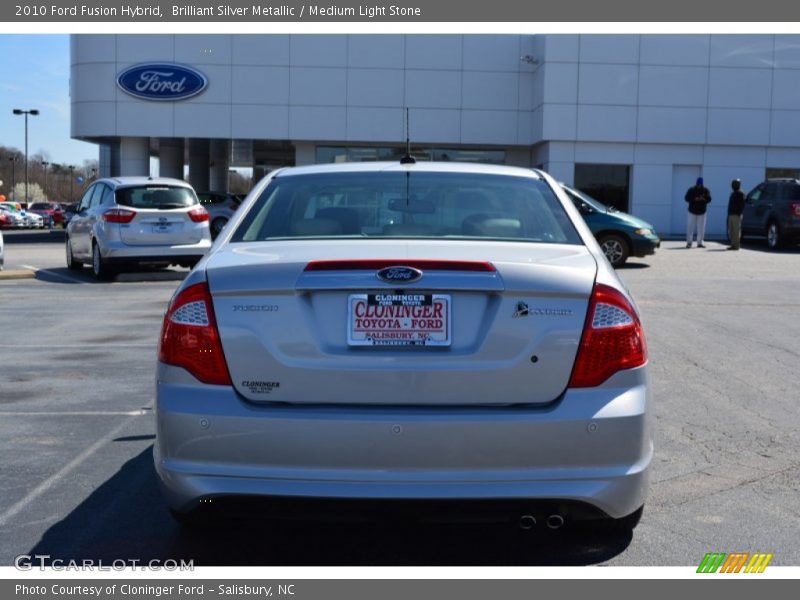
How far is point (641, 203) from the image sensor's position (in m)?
36.8

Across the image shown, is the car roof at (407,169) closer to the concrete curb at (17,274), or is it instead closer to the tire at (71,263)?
the concrete curb at (17,274)

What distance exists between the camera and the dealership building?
36.5 m

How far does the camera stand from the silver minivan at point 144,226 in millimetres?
17188

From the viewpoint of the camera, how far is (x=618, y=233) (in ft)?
66.3

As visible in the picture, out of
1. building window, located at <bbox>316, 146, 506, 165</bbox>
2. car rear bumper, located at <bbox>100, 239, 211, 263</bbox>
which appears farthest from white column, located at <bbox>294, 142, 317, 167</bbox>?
car rear bumper, located at <bbox>100, 239, 211, 263</bbox>

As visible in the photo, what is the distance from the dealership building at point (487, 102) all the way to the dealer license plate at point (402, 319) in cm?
3321

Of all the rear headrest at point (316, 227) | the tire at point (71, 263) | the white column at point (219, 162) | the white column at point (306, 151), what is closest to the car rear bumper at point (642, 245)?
the tire at point (71, 263)

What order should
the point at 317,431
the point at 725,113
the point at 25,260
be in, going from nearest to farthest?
1. the point at 317,431
2. the point at 25,260
3. the point at 725,113

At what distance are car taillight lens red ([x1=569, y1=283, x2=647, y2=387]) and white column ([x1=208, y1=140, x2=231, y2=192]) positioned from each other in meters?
39.1

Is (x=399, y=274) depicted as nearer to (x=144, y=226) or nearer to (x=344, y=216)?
(x=344, y=216)

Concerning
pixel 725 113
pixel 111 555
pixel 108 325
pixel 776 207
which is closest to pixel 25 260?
Result: pixel 108 325

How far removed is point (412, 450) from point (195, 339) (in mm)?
903
